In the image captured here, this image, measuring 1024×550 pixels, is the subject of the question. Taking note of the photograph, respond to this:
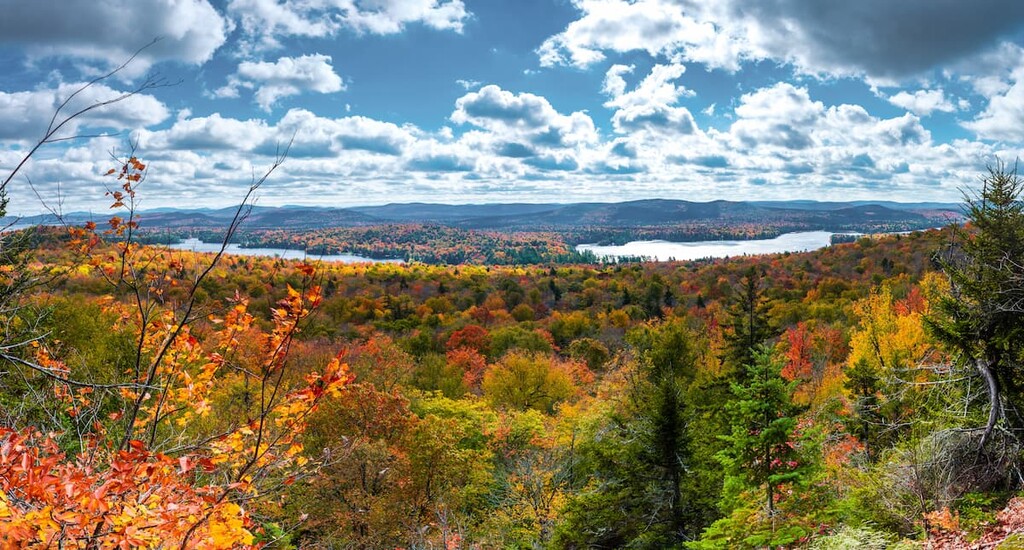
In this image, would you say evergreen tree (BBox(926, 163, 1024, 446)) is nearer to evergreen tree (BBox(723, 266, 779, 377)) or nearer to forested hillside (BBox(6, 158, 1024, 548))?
forested hillside (BBox(6, 158, 1024, 548))

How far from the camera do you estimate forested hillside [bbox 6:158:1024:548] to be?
4.86 m

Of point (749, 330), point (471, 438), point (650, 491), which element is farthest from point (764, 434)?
point (471, 438)

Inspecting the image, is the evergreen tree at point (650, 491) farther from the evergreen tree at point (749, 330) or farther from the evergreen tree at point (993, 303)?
the evergreen tree at point (749, 330)

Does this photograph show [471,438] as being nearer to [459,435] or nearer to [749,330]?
[459,435]

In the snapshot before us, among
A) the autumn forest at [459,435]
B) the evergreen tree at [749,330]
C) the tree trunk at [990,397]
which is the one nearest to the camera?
the autumn forest at [459,435]

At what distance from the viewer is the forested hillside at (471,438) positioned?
15.9 feet

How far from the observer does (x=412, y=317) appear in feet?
256

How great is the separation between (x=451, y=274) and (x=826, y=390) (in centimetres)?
9343

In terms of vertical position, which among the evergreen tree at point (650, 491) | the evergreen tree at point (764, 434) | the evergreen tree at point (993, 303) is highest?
the evergreen tree at point (993, 303)

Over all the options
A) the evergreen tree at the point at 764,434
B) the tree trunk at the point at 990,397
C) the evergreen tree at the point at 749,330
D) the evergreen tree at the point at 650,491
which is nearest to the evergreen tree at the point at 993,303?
the tree trunk at the point at 990,397

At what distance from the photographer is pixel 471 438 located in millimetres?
25266

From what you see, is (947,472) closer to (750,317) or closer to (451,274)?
(750,317)

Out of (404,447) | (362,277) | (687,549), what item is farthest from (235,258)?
(687,549)

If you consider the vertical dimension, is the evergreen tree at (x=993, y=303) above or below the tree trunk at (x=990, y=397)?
above
